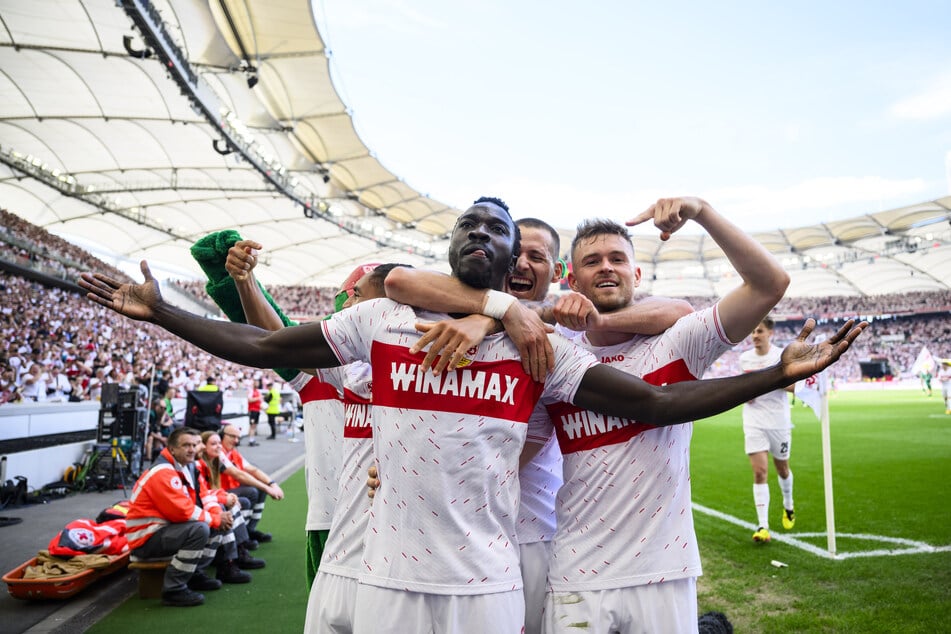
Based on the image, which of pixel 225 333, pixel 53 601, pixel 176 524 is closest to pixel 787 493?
pixel 176 524

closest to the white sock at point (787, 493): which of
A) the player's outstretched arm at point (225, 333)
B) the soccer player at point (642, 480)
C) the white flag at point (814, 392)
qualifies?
the white flag at point (814, 392)

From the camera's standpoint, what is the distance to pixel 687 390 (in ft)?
6.61

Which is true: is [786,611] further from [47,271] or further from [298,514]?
[47,271]

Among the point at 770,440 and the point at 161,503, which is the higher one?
the point at 770,440

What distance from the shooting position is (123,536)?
610 cm

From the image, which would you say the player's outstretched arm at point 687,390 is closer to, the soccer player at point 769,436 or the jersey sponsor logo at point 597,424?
the jersey sponsor logo at point 597,424

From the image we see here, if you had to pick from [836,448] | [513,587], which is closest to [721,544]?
[513,587]

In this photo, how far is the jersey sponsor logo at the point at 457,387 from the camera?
6.16 feet

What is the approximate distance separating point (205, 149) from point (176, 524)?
800 inches

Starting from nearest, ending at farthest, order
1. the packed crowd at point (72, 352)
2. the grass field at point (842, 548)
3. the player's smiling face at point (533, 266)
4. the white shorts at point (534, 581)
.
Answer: the white shorts at point (534, 581)
the player's smiling face at point (533, 266)
the grass field at point (842, 548)
the packed crowd at point (72, 352)

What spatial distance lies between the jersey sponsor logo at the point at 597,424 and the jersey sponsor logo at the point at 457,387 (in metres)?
0.30

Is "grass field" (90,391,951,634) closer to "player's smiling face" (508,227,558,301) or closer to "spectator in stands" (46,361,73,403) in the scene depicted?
"player's smiling face" (508,227,558,301)

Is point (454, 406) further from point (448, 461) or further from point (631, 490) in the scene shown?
point (631, 490)

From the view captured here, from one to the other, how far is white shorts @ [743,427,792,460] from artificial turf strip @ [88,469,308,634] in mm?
4886
